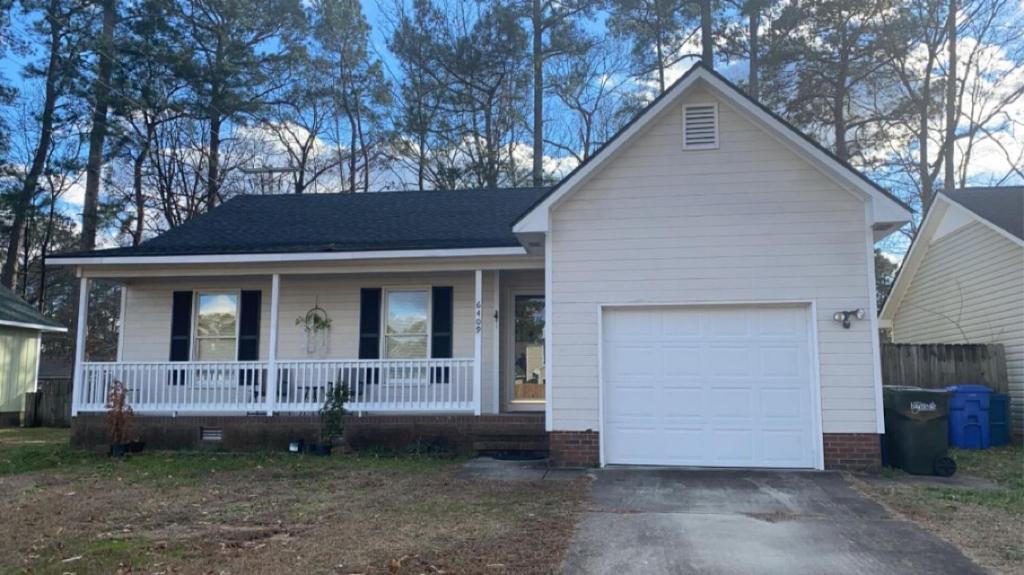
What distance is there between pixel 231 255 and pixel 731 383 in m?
7.83

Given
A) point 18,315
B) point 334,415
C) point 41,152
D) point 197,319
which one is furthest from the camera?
point 41,152

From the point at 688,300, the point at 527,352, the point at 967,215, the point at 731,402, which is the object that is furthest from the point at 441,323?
the point at 967,215

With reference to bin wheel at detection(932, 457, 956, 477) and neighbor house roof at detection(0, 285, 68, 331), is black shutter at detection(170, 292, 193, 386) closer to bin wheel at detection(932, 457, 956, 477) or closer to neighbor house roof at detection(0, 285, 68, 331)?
neighbor house roof at detection(0, 285, 68, 331)

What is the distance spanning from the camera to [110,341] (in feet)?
104

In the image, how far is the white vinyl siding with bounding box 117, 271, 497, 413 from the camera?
12.0m

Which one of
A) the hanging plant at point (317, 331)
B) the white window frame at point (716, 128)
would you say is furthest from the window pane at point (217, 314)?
the white window frame at point (716, 128)

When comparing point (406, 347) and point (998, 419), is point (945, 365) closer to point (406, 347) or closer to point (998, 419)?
point (998, 419)

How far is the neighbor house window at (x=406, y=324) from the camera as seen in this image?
12.2 m

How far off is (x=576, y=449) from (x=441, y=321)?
154 inches

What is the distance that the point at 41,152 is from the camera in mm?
23391

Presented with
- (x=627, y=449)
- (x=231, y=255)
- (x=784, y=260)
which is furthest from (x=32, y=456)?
(x=784, y=260)

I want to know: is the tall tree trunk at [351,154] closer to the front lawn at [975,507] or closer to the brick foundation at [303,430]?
the brick foundation at [303,430]

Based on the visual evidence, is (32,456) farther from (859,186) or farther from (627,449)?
(859,186)

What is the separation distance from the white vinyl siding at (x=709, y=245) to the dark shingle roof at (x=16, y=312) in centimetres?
1676
